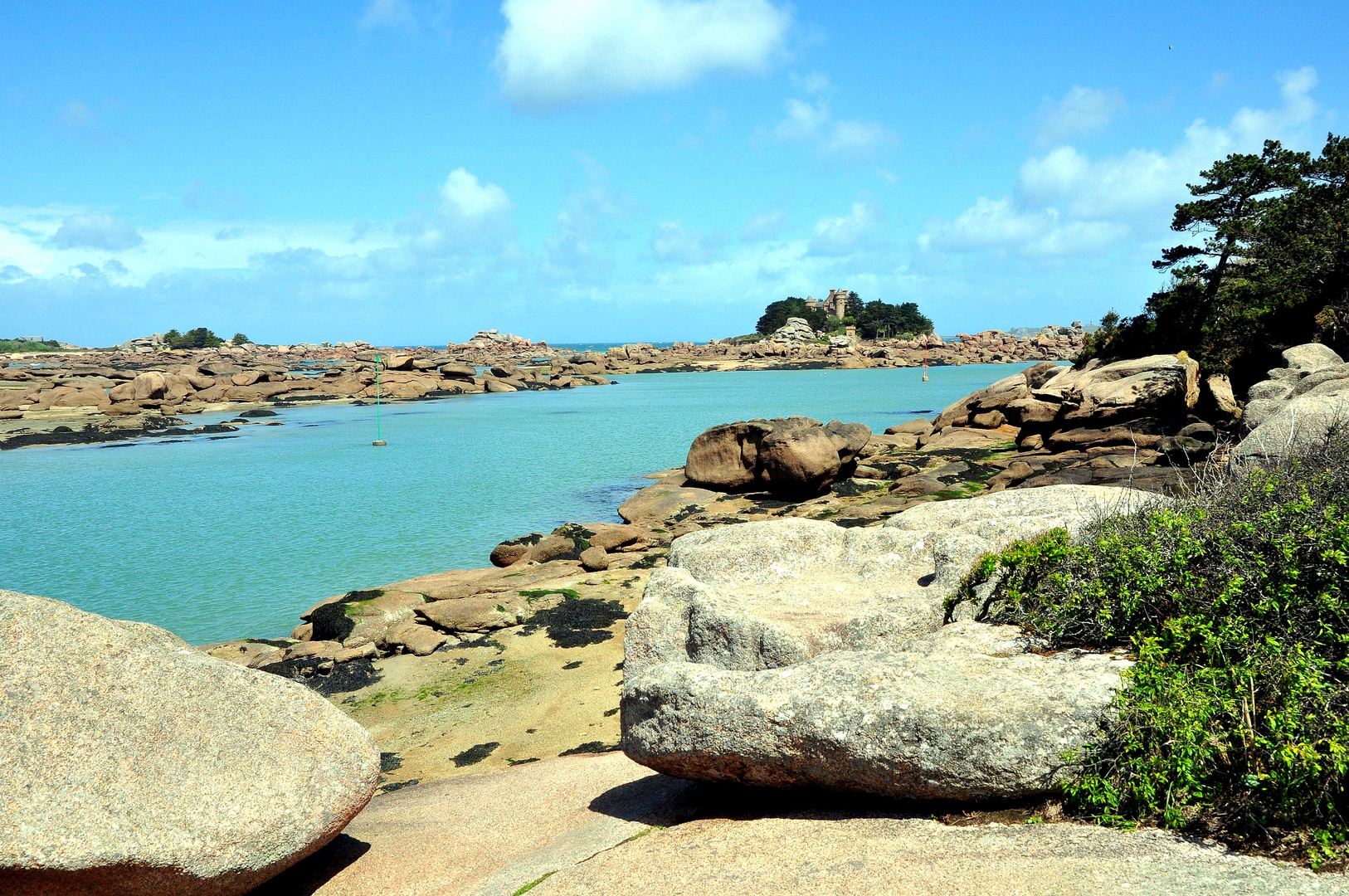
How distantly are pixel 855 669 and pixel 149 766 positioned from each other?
17.1ft

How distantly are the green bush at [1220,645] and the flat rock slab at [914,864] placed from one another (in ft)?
0.76

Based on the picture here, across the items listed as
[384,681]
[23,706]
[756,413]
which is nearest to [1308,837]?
[23,706]

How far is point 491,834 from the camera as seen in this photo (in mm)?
7301

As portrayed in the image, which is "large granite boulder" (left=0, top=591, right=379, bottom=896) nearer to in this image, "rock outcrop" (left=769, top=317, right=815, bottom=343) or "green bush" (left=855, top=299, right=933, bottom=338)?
"rock outcrop" (left=769, top=317, right=815, bottom=343)

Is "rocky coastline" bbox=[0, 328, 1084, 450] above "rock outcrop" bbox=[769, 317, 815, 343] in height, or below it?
below

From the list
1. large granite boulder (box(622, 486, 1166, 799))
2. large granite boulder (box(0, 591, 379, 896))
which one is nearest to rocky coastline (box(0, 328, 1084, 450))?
large granite boulder (box(0, 591, 379, 896))

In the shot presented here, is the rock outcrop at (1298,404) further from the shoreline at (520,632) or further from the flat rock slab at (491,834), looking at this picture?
the flat rock slab at (491,834)

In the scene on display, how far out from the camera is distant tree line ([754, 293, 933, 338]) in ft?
538

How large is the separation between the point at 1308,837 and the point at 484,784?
752 centimetres

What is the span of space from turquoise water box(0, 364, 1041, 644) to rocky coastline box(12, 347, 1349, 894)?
4574mm

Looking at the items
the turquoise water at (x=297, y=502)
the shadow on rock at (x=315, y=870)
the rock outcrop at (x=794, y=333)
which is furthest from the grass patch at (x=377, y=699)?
the rock outcrop at (x=794, y=333)

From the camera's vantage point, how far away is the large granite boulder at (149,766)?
5.50 metres

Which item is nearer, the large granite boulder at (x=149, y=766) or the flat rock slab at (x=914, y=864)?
the flat rock slab at (x=914, y=864)

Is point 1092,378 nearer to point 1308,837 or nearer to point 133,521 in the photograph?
point 1308,837
